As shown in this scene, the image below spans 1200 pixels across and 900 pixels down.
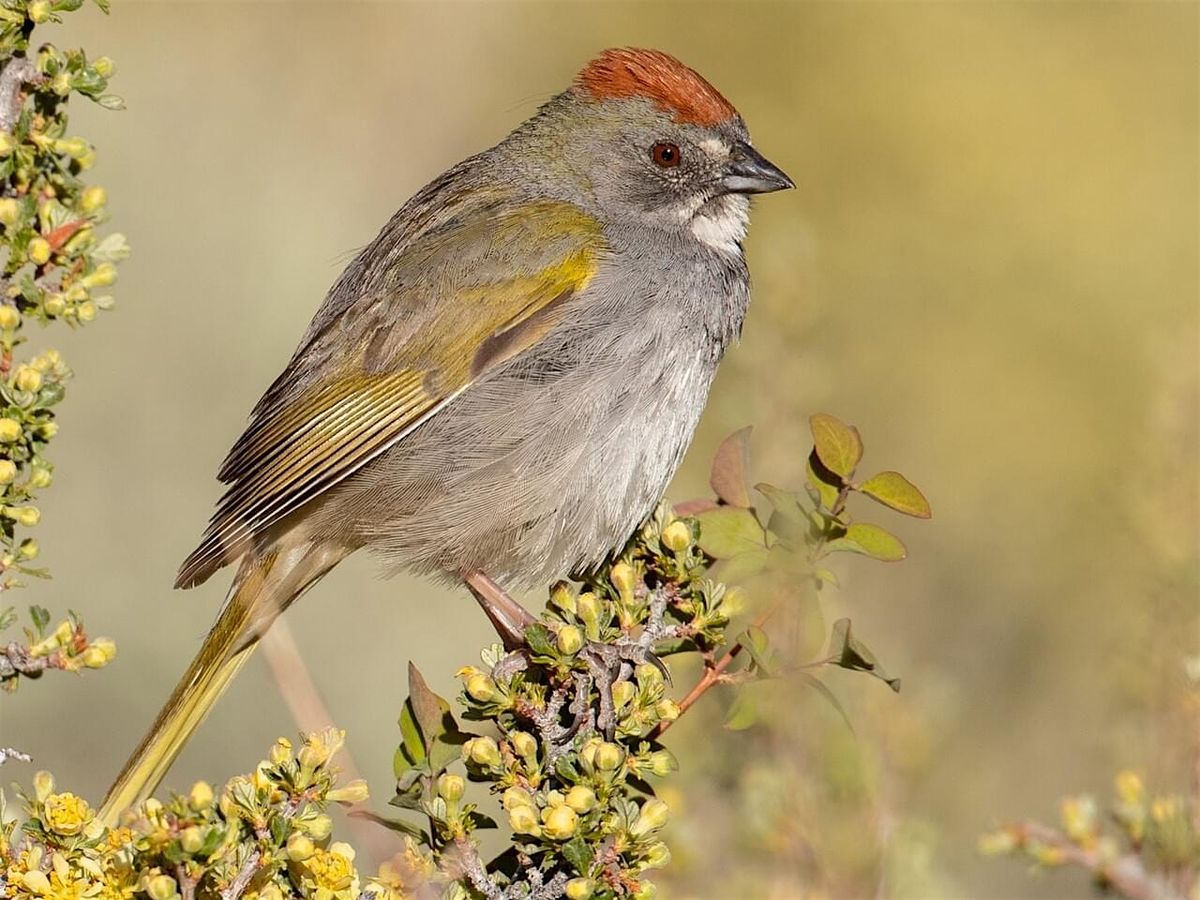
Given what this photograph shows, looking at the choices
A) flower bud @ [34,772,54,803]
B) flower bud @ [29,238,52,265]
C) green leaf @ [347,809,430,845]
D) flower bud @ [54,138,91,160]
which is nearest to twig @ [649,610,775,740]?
green leaf @ [347,809,430,845]

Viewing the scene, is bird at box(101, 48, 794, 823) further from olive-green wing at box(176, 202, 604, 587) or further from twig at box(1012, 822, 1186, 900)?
twig at box(1012, 822, 1186, 900)

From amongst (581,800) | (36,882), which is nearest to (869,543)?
(581,800)

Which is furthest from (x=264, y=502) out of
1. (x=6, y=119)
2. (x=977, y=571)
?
(x=977, y=571)

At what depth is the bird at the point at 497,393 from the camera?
3.92m

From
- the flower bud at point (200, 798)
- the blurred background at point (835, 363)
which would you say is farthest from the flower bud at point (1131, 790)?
the flower bud at point (200, 798)

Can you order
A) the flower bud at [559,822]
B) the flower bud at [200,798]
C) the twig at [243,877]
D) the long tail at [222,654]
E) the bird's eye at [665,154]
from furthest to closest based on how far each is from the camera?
the bird's eye at [665,154] < the long tail at [222,654] < the flower bud at [559,822] < the twig at [243,877] < the flower bud at [200,798]

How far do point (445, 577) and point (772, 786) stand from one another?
1.18 meters

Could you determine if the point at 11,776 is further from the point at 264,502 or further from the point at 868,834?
the point at 868,834

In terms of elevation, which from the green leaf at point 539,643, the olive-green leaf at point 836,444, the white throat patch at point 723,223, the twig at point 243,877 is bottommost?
the twig at point 243,877

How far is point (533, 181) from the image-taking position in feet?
14.9

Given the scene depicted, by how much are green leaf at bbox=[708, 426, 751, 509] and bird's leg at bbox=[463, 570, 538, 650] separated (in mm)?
1155

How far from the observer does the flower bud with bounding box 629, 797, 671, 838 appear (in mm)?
2502

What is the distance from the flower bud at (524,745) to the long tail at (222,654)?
4.17ft

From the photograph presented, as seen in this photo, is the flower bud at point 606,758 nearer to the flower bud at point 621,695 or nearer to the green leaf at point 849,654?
the flower bud at point 621,695
